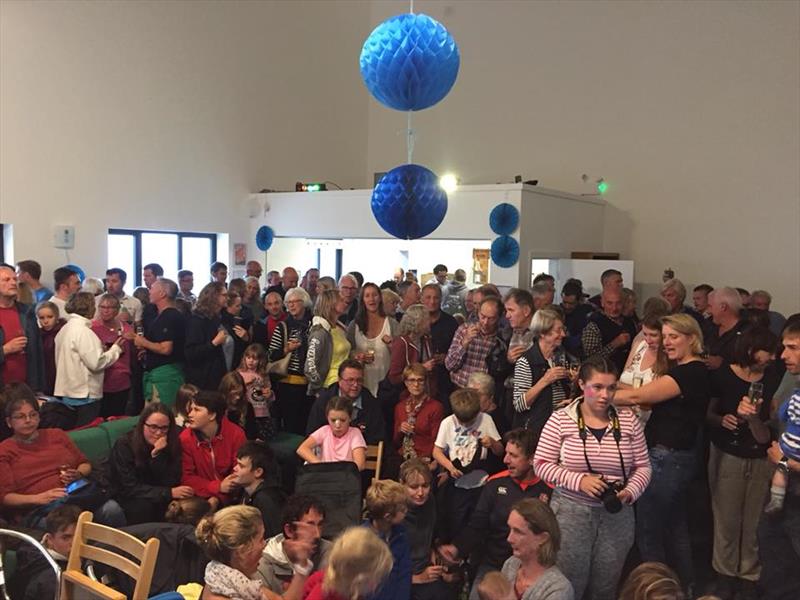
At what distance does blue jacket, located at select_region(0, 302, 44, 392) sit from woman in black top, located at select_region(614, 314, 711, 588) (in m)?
3.87

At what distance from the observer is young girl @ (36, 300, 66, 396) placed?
15.3 ft

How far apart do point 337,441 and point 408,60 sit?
2.27 m

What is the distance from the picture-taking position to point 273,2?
Answer: 11312 mm

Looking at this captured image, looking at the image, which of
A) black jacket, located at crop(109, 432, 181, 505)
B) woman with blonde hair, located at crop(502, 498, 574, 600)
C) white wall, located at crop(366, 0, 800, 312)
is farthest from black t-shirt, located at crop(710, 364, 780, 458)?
white wall, located at crop(366, 0, 800, 312)

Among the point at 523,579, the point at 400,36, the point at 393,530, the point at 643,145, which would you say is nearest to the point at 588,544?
the point at 523,579

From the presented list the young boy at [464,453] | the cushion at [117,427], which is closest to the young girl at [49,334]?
the cushion at [117,427]

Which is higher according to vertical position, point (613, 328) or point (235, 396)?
point (613, 328)

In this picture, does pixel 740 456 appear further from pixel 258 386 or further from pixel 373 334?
pixel 258 386

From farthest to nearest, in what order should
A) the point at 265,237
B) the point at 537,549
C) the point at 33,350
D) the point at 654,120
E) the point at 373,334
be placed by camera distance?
the point at 265,237, the point at 654,120, the point at 373,334, the point at 33,350, the point at 537,549

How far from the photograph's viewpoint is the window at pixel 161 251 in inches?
376

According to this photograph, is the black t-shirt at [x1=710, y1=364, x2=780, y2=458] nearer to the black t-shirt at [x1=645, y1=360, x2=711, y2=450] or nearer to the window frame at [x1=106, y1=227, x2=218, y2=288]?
the black t-shirt at [x1=645, y1=360, x2=711, y2=450]

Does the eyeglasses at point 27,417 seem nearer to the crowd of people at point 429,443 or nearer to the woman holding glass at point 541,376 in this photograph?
the crowd of people at point 429,443

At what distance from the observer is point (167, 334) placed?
517 centimetres

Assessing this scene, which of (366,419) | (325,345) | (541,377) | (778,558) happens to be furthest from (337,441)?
(778,558)
